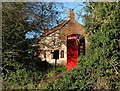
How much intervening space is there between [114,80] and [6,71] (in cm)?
332

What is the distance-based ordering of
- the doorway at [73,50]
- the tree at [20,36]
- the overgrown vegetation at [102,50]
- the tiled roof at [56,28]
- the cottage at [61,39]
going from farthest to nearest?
the doorway at [73,50] → the cottage at [61,39] → the tiled roof at [56,28] → the tree at [20,36] → the overgrown vegetation at [102,50]

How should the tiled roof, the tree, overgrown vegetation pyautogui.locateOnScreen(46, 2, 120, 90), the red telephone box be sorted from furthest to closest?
the red telephone box, the tiled roof, the tree, overgrown vegetation pyautogui.locateOnScreen(46, 2, 120, 90)

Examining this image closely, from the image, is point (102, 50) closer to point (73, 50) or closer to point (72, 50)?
point (73, 50)

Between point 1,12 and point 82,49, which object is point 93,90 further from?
point 1,12

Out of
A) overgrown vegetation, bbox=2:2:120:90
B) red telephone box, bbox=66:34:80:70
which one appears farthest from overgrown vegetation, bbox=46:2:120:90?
red telephone box, bbox=66:34:80:70

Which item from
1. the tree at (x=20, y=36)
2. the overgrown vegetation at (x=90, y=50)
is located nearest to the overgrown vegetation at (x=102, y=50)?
the overgrown vegetation at (x=90, y=50)

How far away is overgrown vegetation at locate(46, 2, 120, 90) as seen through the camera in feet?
28.9

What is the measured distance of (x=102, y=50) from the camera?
8.98 m

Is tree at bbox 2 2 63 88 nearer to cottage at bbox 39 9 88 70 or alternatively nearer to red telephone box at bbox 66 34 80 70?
cottage at bbox 39 9 88 70

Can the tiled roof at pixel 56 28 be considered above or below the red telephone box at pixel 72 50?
above

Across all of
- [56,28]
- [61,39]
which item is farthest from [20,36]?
[61,39]

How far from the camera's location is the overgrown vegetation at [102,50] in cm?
880

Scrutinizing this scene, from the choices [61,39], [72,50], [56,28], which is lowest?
[72,50]

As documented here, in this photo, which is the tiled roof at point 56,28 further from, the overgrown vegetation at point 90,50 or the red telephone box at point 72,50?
the overgrown vegetation at point 90,50
